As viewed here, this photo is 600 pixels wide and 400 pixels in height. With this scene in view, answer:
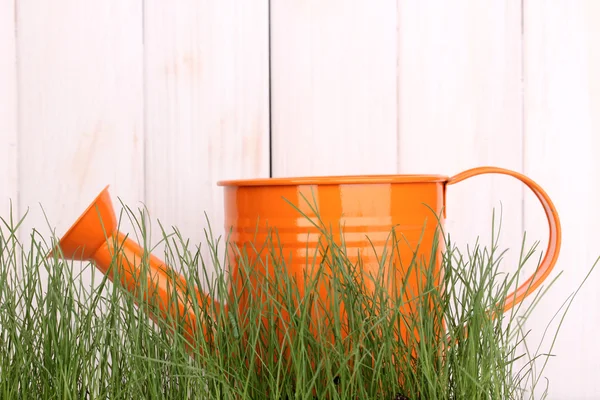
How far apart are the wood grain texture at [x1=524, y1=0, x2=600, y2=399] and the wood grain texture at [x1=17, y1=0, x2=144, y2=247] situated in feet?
1.32

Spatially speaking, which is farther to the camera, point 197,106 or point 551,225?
point 197,106

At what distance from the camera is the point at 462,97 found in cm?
72

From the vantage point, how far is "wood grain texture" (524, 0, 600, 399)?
72 cm

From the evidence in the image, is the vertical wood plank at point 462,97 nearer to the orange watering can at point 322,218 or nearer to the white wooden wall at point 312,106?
the white wooden wall at point 312,106

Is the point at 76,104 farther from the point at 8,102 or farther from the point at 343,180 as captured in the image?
the point at 343,180

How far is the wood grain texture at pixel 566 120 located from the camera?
0.72 metres

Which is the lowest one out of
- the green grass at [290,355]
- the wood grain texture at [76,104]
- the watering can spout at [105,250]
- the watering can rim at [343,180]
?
the green grass at [290,355]

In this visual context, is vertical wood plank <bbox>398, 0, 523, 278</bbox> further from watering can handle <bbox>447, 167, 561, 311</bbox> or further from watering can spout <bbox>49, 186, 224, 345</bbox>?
watering can spout <bbox>49, 186, 224, 345</bbox>

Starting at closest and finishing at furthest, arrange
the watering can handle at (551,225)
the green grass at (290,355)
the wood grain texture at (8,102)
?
1. the green grass at (290,355)
2. the watering can handle at (551,225)
3. the wood grain texture at (8,102)

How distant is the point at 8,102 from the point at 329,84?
0.32 metres

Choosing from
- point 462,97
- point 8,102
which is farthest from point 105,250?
point 462,97

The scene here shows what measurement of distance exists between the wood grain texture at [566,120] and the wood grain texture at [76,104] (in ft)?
1.32

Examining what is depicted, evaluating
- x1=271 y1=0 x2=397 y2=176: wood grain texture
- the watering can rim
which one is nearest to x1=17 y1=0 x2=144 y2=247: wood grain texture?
x1=271 y1=0 x2=397 y2=176: wood grain texture

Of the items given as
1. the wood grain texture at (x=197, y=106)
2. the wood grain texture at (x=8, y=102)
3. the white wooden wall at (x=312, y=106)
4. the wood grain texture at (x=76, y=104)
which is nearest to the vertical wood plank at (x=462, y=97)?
the white wooden wall at (x=312, y=106)
